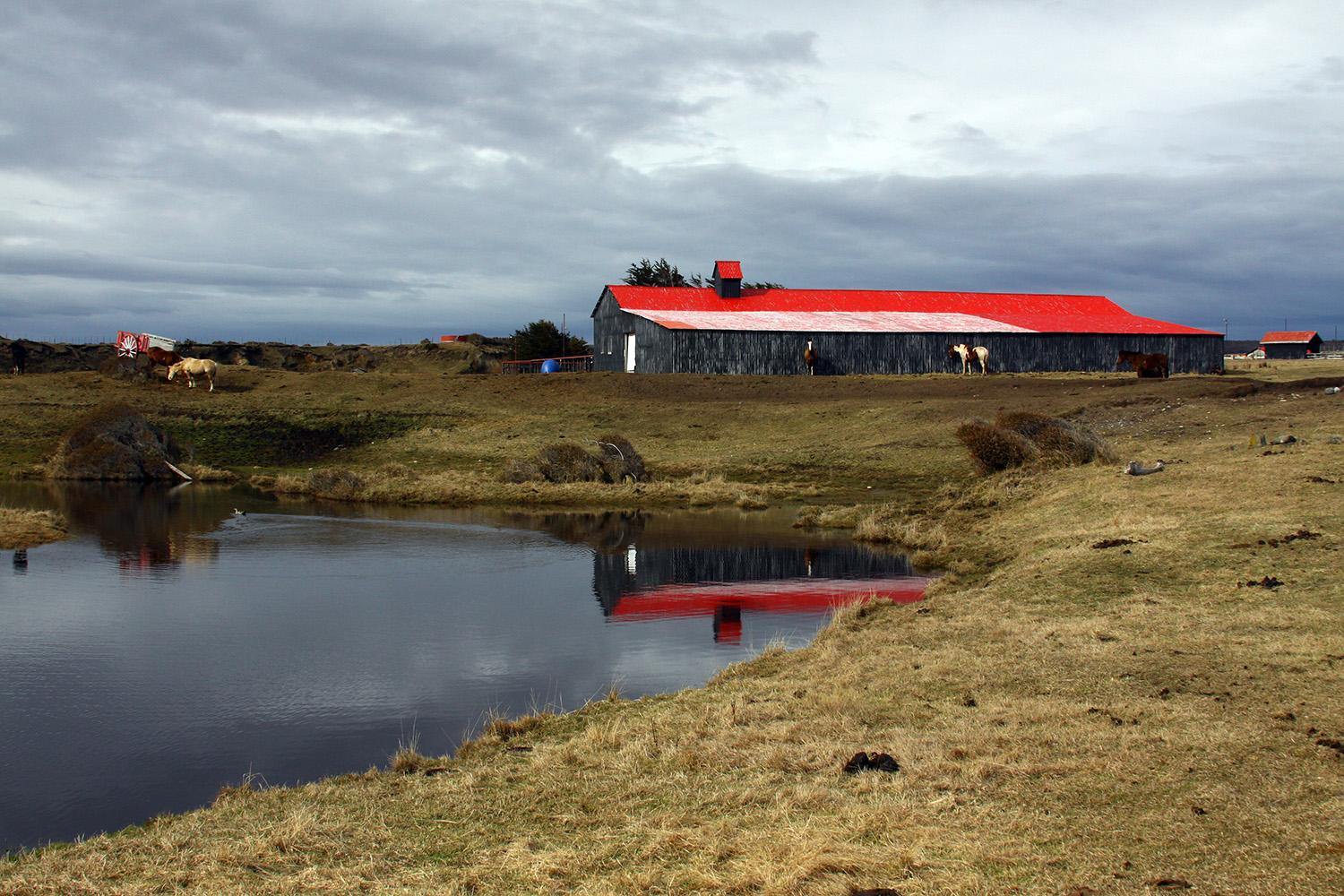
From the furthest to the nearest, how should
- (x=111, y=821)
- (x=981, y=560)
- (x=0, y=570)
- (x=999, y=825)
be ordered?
1. (x=0, y=570)
2. (x=981, y=560)
3. (x=111, y=821)
4. (x=999, y=825)

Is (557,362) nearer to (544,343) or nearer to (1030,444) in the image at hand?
(544,343)

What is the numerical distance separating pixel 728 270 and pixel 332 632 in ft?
176

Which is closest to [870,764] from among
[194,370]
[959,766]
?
[959,766]

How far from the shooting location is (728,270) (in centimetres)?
6788

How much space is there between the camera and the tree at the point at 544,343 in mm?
84000

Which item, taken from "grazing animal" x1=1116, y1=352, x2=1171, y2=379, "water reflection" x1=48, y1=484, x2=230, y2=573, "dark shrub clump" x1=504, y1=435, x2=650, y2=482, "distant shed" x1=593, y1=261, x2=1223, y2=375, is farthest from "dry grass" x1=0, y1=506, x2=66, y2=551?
"grazing animal" x1=1116, y1=352, x2=1171, y2=379

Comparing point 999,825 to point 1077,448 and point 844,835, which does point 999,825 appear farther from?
point 1077,448

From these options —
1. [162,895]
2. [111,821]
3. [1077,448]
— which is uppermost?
[1077,448]

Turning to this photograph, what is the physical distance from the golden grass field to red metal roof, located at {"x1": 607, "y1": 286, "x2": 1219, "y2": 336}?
42.0 metres

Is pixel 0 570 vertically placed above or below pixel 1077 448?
below

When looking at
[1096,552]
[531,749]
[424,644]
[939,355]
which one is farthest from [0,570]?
[939,355]

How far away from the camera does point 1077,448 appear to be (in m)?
26.6

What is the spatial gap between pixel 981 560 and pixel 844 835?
44.2 feet

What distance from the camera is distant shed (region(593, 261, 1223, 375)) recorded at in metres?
58.9
